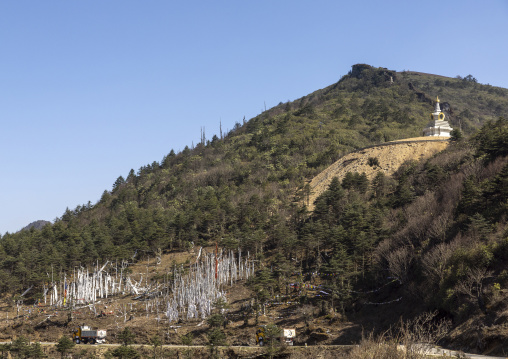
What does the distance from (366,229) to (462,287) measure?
58.9 feet

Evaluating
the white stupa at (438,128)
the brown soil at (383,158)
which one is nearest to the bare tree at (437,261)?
the brown soil at (383,158)

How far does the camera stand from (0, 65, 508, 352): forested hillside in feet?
144

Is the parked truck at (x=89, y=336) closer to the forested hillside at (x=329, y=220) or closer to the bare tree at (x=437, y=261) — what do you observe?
the forested hillside at (x=329, y=220)

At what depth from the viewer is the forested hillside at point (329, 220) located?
4388 cm

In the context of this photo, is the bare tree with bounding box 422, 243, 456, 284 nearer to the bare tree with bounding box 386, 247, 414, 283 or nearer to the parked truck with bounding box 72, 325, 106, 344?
the bare tree with bounding box 386, 247, 414, 283

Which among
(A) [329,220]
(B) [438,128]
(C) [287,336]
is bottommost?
(C) [287,336]

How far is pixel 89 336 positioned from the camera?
48.8 meters

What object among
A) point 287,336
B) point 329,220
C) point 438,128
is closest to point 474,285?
point 287,336

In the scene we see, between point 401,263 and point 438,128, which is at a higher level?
point 438,128

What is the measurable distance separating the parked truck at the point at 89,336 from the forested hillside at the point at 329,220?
1410 centimetres

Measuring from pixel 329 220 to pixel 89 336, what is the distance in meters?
30.3

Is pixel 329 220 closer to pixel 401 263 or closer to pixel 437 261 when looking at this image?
pixel 401 263

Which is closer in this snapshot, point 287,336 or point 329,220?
point 287,336

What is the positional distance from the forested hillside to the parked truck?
46.3 feet
